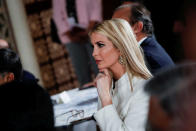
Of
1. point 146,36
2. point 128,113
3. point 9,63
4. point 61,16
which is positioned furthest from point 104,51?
point 61,16

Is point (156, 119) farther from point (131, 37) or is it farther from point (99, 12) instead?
point (99, 12)

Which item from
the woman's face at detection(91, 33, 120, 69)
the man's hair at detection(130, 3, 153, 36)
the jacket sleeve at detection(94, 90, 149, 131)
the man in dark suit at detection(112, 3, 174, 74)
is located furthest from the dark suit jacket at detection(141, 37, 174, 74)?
the jacket sleeve at detection(94, 90, 149, 131)

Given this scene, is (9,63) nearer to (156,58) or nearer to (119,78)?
(119,78)

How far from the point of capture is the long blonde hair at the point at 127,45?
5.46 ft

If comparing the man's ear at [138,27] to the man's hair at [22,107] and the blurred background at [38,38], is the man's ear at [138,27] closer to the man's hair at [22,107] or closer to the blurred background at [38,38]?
the man's hair at [22,107]

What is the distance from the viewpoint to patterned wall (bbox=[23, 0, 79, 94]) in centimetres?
546

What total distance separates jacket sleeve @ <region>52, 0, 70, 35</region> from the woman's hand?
2.74 metres

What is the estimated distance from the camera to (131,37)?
5.60ft

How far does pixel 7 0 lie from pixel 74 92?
3.34 m

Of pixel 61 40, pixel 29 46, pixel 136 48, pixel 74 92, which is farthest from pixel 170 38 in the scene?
pixel 29 46

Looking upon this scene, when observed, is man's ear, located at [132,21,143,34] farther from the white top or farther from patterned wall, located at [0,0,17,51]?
patterned wall, located at [0,0,17,51]

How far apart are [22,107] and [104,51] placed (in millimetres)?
814

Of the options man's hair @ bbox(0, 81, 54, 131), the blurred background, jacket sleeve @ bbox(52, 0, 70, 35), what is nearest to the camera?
man's hair @ bbox(0, 81, 54, 131)

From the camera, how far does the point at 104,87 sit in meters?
1.67
